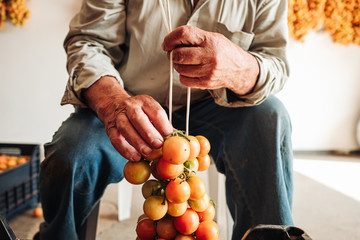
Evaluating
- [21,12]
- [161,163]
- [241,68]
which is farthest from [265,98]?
[21,12]

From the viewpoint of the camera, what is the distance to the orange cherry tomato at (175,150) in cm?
42

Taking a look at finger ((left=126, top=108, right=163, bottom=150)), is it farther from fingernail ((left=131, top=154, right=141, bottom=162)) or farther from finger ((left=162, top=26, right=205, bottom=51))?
finger ((left=162, top=26, right=205, bottom=51))

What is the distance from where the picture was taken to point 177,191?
0.43m

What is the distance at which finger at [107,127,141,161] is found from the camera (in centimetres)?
48

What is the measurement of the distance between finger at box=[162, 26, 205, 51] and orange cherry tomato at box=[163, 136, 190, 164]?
0.68 ft

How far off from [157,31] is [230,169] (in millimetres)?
429

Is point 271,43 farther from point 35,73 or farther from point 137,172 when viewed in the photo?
point 35,73

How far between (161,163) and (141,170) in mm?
44

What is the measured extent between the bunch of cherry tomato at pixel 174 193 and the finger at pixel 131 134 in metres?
0.02

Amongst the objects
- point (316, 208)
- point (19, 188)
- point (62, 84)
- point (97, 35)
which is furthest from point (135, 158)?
point (62, 84)

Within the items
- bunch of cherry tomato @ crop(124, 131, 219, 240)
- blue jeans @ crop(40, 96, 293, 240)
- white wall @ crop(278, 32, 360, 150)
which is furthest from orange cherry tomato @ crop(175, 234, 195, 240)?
white wall @ crop(278, 32, 360, 150)

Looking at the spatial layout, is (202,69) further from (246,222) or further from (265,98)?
(246,222)

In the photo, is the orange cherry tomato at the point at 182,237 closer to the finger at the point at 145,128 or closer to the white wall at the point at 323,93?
the finger at the point at 145,128

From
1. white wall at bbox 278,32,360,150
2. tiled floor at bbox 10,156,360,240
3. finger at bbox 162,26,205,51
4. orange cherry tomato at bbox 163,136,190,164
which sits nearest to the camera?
orange cherry tomato at bbox 163,136,190,164
